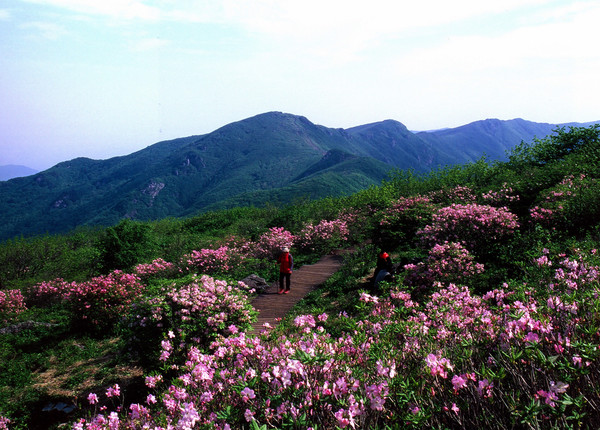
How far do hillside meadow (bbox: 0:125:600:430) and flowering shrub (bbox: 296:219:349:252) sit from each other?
8 cm

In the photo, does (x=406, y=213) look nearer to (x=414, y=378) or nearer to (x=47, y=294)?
(x=414, y=378)

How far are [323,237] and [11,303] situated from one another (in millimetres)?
12258

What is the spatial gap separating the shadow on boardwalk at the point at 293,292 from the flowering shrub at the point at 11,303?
9.06 metres

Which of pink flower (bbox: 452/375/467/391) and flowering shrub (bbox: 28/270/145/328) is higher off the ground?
pink flower (bbox: 452/375/467/391)

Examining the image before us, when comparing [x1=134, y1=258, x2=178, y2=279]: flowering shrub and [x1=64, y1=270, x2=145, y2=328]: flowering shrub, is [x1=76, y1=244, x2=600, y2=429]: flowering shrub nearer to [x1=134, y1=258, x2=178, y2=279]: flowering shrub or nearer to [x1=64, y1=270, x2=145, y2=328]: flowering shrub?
[x1=64, y1=270, x2=145, y2=328]: flowering shrub

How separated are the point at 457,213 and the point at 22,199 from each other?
234564 millimetres

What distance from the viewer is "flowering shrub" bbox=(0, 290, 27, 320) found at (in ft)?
41.1

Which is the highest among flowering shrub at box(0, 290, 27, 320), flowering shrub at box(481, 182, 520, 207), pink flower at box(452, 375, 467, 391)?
pink flower at box(452, 375, 467, 391)

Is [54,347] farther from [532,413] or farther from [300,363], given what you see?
[532,413]

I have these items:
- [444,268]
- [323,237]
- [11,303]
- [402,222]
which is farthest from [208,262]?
[444,268]

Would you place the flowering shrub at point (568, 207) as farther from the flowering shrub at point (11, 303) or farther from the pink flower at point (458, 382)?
the flowering shrub at point (11, 303)

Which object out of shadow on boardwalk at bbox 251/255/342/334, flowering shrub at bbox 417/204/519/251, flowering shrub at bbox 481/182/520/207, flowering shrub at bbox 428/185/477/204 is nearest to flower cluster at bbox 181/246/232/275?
shadow on boardwalk at bbox 251/255/342/334

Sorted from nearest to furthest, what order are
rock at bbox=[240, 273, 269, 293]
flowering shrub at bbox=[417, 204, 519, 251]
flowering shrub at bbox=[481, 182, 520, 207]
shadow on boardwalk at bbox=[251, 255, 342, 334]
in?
1. shadow on boardwalk at bbox=[251, 255, 342, 334]
2. flowering shrub at bbox=[417, 204, 519, 251]
3. rock at bbox=[240, 273, 269, 293]
4. flowering shrub at bbox=[481, 182, 520, 207]

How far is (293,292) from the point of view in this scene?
11.1m
